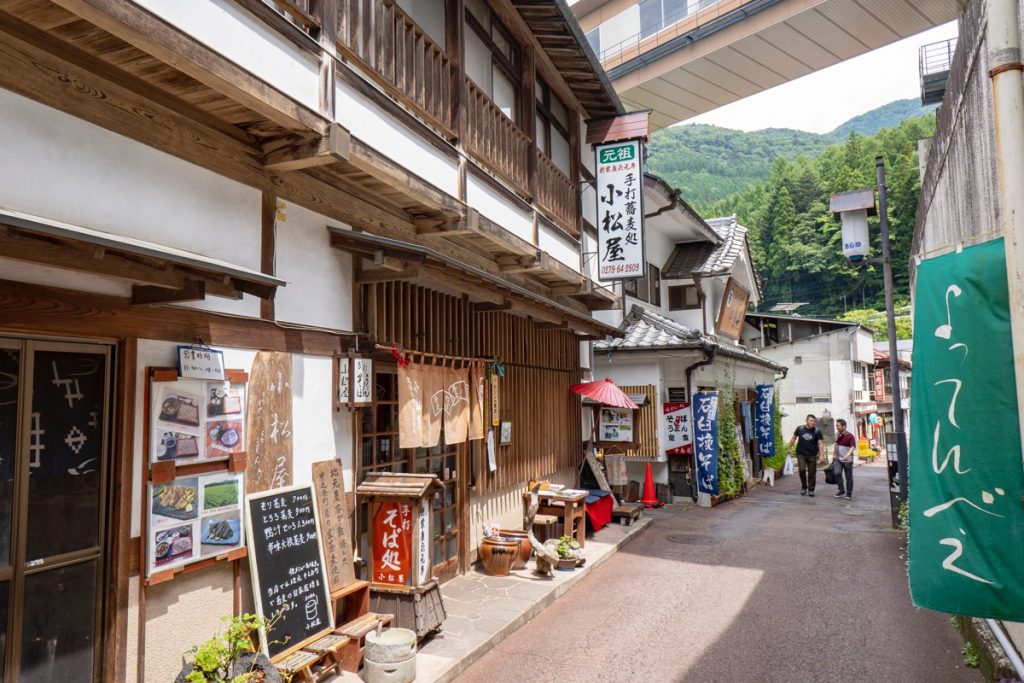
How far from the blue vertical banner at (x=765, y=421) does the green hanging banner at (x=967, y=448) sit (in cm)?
1835

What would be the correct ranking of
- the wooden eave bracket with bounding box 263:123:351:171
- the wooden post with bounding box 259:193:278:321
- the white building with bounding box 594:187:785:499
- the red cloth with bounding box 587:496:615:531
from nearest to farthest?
the wooden eave bracket with bounding box 263:123:351:171
the wooden post with bounding box 259:193:278:321
the red cloth with bounding box 587:496:615:531
the white building with bounding box 594:187:785:499

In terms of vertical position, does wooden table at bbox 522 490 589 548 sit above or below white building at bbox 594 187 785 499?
below

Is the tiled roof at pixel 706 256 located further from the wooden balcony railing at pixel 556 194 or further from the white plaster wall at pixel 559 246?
the white plaster wall at pixel 559 246

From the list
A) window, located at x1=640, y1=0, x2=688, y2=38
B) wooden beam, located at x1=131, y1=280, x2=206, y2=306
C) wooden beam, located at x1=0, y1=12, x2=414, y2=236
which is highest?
window, located at x1=640, y1=0, x2=688, y2=38

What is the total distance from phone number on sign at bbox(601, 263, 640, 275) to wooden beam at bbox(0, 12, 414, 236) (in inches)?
276

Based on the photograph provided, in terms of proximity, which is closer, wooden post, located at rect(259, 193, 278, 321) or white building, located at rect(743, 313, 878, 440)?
wooden post, located at rect(259, 193, 278, 321)

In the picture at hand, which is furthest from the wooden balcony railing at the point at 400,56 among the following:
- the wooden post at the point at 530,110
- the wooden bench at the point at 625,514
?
the wooden bench at the point at 625,514

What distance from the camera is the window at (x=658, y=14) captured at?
A: 17422 millimetres

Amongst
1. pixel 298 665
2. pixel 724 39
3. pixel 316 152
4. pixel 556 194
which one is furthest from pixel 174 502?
pixel 724 39

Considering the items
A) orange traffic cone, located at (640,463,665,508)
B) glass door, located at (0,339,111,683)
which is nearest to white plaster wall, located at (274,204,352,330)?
glass door, located at (0,339,111,683)

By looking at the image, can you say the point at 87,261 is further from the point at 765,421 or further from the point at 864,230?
the point at 765,421

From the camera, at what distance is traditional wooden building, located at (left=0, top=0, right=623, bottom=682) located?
13.0 feet

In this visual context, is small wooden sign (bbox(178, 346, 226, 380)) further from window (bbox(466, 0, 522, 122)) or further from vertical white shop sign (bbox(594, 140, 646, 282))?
vertical white shop sign (bbox(594, 140, 646, 282))

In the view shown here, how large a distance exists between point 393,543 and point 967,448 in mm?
5413
